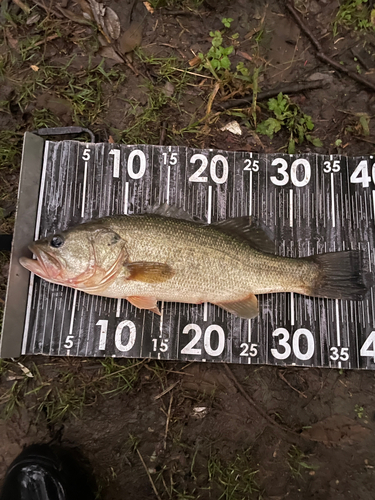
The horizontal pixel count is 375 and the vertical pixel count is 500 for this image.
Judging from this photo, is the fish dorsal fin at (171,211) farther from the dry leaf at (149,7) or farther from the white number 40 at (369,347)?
the dry leaf at (149,7)

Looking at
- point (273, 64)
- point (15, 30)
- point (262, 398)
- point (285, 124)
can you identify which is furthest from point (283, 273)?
point (15, 30)

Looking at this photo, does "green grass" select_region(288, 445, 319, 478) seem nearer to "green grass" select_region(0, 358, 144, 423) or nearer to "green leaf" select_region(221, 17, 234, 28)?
"green grass" select_region(0, 358, 144, 423)

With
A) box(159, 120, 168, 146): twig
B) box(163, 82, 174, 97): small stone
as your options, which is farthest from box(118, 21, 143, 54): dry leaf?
box(159, 120, 168, 146): twig

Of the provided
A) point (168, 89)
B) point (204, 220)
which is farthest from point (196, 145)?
point (204, 220)

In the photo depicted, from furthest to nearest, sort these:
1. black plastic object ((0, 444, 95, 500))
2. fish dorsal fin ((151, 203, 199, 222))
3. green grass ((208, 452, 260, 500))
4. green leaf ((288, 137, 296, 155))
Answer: green leaf ((288, 137, 296, 155))
fish dorsal fin ((151, 203, 199, 222))
green grass ((208, 452, 260, 500))
black plastic object ((0, 444, 95, 500))

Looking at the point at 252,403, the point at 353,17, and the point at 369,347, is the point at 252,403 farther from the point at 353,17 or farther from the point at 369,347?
the point at 353,17

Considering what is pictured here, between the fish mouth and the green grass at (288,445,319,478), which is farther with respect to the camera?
the green grass at (288,445,319,478)

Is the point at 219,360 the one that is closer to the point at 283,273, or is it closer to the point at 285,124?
the point at 283,273
